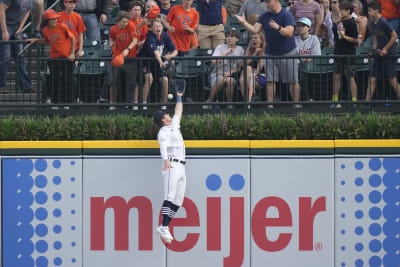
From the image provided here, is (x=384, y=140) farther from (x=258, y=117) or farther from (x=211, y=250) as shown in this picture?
(x=211, y=250)

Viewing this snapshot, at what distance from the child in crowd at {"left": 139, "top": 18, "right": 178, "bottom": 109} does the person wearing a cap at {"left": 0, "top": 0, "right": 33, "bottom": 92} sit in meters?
1.84

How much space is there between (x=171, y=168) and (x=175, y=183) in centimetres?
21

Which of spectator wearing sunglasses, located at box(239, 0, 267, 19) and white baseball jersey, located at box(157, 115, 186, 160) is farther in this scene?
spectator wearing sunglasses, located at box(239, 0, 267, 19)

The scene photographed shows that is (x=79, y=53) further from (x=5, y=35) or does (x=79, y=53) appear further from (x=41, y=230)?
(x=41, y=230)

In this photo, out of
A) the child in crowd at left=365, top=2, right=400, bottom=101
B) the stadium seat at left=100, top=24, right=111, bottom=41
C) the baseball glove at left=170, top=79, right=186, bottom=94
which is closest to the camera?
the baseball glove at left=170, top=79, right=186, bottom=94

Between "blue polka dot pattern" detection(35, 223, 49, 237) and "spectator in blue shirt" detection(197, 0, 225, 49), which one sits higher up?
"spectator in blue shirt" detection(197, 0, 225, 49)

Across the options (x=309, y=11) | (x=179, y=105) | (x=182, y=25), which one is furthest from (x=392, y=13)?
(x=179, y=105)

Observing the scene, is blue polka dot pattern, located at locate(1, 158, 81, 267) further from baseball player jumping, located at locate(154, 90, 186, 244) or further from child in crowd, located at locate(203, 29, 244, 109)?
child in crowd, located at locate(203, 29, 244, 109)

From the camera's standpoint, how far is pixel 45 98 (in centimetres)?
1348

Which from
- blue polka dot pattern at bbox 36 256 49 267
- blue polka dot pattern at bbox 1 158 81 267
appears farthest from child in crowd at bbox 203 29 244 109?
blue polka dot pattern at bbox 36 256 49 267

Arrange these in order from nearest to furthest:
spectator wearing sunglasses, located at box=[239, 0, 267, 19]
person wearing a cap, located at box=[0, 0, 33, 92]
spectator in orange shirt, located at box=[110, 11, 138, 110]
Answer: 1. spectator in orange shirt, located at box=[110, 11, 138, 110]
2. person wearing a cap, located at box=[0, 0, 33, 92]
3. spectator wearing sunglasses, located at box=[239, 0, 267, 19]

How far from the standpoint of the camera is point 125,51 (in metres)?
13.6

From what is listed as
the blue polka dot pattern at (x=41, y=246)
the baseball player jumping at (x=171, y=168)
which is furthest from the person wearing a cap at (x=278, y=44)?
the blue polka dot pattern at (x=41, y=246)

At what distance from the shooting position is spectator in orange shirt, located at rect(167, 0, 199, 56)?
1515cm
